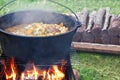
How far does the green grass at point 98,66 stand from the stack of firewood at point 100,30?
277 mm

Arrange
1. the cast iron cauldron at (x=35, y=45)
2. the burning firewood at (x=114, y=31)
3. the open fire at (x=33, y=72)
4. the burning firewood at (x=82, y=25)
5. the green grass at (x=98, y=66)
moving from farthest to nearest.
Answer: the burning firewood at (x=82, y=25)
the burning firewood at (x=114, y=31)
the green grass at (x=98, y=66)
the open fire at (x=33, y=72)
the cast iron cauldron at (x=35, y=45)

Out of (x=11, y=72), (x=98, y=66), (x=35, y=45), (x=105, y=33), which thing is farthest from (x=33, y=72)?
(x=105, y=33)

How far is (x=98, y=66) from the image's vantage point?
523cm

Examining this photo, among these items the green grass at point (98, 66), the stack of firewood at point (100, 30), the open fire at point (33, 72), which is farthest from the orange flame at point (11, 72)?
the stack of firewood at point (100, 30)

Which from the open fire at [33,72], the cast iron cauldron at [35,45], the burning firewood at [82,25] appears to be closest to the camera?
the cast iron cauldron at [35,45]

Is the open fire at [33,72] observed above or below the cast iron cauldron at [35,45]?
below

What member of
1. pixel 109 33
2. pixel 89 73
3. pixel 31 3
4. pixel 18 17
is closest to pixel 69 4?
pixel 31 3

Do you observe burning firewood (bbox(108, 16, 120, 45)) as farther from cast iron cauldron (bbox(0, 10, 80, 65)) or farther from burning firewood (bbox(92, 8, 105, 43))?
cast iron cauldron (bbox(0, 10, 80, 65))

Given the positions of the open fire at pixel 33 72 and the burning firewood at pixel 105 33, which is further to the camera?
the burning firewood at pixel 105 33

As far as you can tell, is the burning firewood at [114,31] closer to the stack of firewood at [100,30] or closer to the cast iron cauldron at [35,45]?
the stack of firewood at [100,30]

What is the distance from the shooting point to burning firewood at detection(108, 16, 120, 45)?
5.36 meters

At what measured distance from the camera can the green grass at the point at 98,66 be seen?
492cm

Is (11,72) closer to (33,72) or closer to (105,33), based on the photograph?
(33,72)

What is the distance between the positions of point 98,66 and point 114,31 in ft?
2.29
